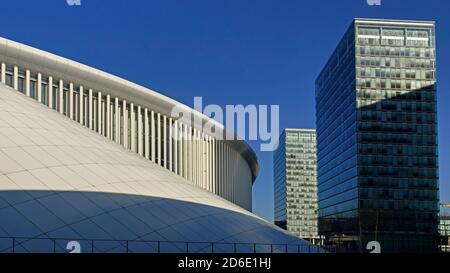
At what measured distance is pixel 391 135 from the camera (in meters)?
120

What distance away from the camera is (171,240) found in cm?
2705

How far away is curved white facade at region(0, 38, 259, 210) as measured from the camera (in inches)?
2051

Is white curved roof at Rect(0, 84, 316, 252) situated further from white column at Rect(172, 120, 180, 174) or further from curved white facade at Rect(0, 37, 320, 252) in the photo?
white column at Rect(172, 120, 180, 174)

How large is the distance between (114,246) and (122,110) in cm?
3961

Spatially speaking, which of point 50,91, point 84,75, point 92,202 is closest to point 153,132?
point 84,75

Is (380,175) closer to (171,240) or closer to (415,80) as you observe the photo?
(415,80)

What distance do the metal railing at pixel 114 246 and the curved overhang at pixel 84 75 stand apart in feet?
97.5

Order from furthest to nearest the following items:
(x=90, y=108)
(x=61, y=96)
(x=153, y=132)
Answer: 1. (x=153, y=132)
2. (x=90, y=108)
3. (x=61, y=96)

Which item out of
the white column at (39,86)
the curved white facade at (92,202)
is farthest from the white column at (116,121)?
the curved white facade at (92,202)

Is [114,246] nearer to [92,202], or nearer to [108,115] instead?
[92,202]

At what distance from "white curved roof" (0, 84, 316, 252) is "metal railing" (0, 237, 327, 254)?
86 mm

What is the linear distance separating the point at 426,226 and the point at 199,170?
6097 centimetres

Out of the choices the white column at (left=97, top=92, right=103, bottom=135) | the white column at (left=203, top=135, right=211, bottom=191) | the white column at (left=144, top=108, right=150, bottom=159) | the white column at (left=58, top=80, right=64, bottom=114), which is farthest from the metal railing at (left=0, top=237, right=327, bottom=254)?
the white column at (left=203, top=135, right=211, bottom=191)
